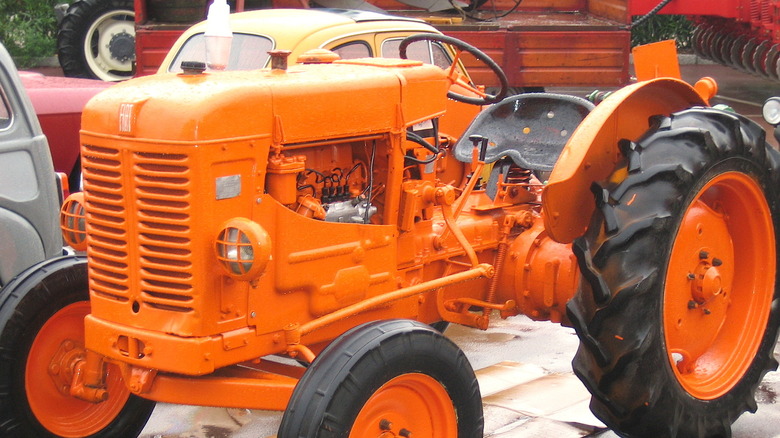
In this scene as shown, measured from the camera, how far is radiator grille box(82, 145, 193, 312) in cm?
325

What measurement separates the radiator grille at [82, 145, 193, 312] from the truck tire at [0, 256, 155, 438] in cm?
62

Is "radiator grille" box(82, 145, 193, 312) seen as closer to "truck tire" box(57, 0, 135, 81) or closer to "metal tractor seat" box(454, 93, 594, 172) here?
"metal tractor seat" box(454, 93, 594, 172)

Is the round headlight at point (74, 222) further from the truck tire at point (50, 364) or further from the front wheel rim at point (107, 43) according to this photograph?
the front wheel rim at point (107, 43)

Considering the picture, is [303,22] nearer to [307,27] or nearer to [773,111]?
[307,27]

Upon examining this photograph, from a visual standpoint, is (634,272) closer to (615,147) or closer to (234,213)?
(615,147)

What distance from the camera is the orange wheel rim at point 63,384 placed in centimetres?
403

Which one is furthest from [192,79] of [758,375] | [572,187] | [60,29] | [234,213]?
[60,29]

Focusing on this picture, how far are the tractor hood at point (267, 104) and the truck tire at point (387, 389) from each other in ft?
2.42

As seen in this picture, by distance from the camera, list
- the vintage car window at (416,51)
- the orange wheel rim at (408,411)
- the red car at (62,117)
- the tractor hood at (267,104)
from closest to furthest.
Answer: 1. the tractor hood at (267,104)
2. the orange wheel rim at (408,411)
3. the vintage car window at (416,51)
4. the red car at (62,117)

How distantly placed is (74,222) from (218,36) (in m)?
0.86

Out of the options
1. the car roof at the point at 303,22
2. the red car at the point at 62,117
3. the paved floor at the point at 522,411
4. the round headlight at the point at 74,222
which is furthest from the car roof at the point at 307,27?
the round headlight at the point at 74,222

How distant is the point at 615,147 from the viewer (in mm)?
4086

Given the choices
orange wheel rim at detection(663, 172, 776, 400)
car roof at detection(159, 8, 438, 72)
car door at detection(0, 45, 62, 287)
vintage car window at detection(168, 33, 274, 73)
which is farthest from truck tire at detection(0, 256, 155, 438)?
car roof at detection(159, 8, 438, 72)

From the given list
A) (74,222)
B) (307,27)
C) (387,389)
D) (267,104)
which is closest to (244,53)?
(307,27)
